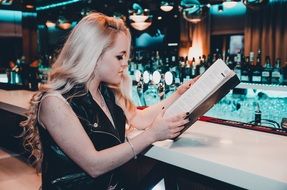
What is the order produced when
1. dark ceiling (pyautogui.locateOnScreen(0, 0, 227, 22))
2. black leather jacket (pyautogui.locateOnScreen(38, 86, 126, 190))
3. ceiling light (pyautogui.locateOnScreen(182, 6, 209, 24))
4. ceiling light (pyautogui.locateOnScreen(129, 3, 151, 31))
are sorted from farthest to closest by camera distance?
dark ceiling (pyautogui.locateOnScreen(0, 0, 227, 22))
ceiling light (pyautogui.locateOnScreen(129, 3, 151, 31))
ceiling light (pyautogui.locateOnScreen(182, 6, 209, 24))
black leather jacket (pyautogui.locateOnScreen(38, 86, 126, 190))

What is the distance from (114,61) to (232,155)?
546mm

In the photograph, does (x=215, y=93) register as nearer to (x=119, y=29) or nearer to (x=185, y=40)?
(x=119, y=29)

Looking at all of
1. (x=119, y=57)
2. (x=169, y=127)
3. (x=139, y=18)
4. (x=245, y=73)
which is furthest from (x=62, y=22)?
(x=169, y=127)

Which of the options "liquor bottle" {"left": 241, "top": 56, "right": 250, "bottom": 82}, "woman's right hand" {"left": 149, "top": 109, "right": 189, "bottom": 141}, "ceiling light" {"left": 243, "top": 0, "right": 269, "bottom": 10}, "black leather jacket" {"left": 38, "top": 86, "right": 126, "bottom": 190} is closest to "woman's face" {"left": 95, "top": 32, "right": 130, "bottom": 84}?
"black leather jacket" {"left": 38, "top": 86, "right": 126, "bottom": 190}

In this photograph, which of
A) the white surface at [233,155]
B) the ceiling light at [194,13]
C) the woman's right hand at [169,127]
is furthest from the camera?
the ceiling light at [194,13]

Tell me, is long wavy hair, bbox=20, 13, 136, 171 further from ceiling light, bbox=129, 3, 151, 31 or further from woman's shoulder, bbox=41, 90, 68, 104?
ceiling light, bbox=129, 3, 151, 31

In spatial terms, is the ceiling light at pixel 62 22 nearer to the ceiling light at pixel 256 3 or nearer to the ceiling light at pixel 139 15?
the ceiling light at pixel 139 15

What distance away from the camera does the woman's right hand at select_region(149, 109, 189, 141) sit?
1118 millimetres

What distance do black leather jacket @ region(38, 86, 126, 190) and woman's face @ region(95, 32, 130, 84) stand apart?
10cm

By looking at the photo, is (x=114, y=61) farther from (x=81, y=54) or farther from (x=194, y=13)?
(x=194, y=13)

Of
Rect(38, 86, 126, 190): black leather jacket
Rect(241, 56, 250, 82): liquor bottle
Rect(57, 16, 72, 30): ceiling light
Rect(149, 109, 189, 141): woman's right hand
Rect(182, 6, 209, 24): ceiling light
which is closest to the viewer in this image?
Rect(149, 109, 189, 141): woman's right hand

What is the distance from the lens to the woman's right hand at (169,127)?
112cm

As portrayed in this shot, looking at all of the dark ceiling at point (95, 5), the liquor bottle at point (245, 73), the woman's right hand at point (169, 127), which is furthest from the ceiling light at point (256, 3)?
the dark ceiling at point (95, 5)

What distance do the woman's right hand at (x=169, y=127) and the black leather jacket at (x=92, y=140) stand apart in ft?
0.69
